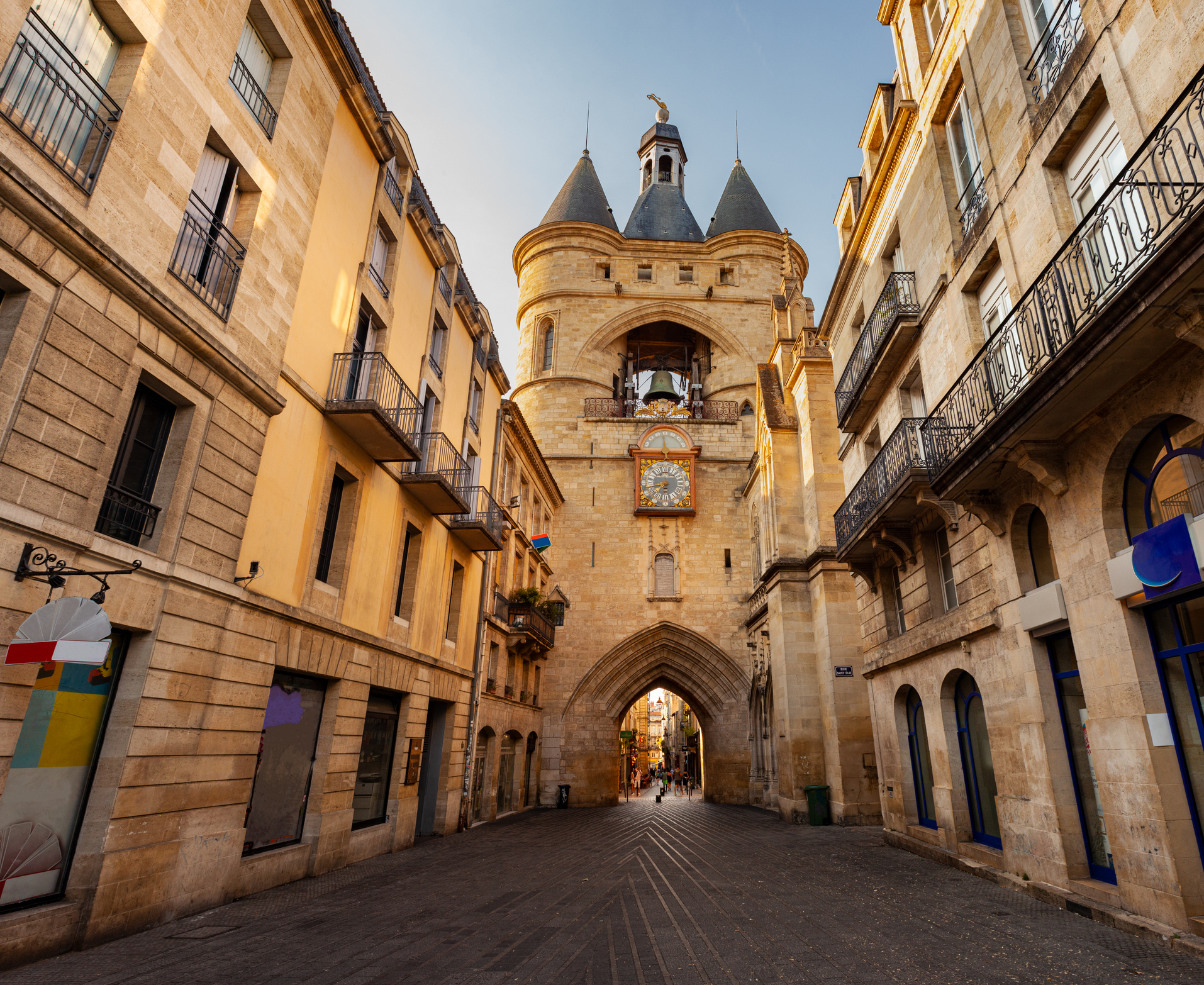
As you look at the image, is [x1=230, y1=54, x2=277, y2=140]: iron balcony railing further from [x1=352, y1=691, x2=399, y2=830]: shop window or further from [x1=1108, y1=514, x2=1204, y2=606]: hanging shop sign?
[x1=1108, y1=514, x2=1204, y2=606]: hanging shop sign

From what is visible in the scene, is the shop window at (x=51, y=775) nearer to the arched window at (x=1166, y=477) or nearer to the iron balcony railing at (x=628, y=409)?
the arched window at (x=1166, y=477)

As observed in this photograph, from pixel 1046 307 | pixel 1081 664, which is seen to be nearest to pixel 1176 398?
pixel 1046 307

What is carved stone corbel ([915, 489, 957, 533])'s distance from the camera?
9.05 meters

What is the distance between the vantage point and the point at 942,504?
9141 millimetres

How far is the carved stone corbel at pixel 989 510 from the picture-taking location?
7980 mm

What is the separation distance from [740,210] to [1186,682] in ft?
106

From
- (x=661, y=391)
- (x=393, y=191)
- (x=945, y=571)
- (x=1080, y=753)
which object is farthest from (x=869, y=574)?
(x=661, y=391)

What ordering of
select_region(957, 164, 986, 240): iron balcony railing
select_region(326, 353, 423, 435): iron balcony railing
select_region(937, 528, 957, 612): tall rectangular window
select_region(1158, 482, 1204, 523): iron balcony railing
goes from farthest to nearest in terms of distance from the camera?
select_region(937, 528, 957, 612): tall rectangular window < select_region(326, 353, 423, 435): iron balcony railing < select_region(957, 164, 986, 240): iron balcony railing < select_region(1158, 482, 1204, 523): iron balcony railing

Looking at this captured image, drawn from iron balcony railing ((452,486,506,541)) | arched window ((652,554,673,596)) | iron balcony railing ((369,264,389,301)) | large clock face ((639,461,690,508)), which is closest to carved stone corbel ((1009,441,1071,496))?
iron balcony railing ((369,264,389,301))

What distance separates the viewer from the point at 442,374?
1406 cm

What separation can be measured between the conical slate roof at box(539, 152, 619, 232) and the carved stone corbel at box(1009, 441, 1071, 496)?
92.5 feet

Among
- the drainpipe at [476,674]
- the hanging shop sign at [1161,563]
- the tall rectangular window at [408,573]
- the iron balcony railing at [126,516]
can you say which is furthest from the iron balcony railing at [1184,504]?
the drainpipe at [476,674]

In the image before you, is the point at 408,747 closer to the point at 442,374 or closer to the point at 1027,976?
the point at 442,374

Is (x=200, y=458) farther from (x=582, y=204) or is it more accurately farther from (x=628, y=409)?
(x=582, y=204)
